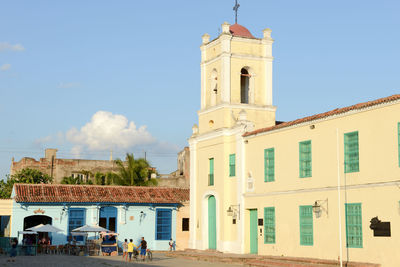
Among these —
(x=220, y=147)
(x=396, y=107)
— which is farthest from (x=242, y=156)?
(x=396, y=107)

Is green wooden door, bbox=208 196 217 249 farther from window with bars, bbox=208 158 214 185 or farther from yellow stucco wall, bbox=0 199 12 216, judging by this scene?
yellow stucco wall, bbox=0 199 12 216

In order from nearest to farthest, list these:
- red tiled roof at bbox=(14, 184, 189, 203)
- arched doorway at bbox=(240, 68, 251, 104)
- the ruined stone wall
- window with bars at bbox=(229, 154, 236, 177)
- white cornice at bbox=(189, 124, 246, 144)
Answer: white cornice at bbox=(189, 124, 246, 144)
window with bars at bbox=(229, 154, 236, 177)
arched doorway at bbox=(240, 68, 251, 104)
red tiled roof at bbox=(14, 184, 189, 203)
the ruined stone wall

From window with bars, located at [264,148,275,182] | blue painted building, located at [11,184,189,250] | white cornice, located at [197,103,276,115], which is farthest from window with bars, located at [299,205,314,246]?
blue painted building, located at [11,184,189,250]

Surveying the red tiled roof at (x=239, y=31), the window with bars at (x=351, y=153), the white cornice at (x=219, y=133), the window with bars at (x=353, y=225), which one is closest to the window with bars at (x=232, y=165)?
the white cornice at (x=219, y=133)

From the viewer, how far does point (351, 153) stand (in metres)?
21.5

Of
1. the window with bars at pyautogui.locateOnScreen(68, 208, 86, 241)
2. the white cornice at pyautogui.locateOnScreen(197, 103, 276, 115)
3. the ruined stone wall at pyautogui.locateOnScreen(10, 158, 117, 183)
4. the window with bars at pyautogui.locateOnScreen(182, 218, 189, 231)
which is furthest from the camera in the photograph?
the ruined stone wall at pyautogui.locateOnScreen(10, 158, 117, 183)

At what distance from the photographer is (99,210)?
34.9 meters

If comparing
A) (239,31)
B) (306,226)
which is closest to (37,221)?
(239,31)

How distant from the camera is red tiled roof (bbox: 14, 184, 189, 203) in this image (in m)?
33.6

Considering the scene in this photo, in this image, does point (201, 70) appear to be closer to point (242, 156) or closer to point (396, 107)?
point (242, 156)

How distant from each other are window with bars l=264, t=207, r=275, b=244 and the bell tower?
17.8 feet

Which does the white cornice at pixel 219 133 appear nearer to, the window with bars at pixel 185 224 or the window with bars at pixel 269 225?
the window with bars at pixel 269 225

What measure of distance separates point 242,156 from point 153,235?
1096cm

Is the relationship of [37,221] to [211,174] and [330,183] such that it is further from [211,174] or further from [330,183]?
[330,183]
